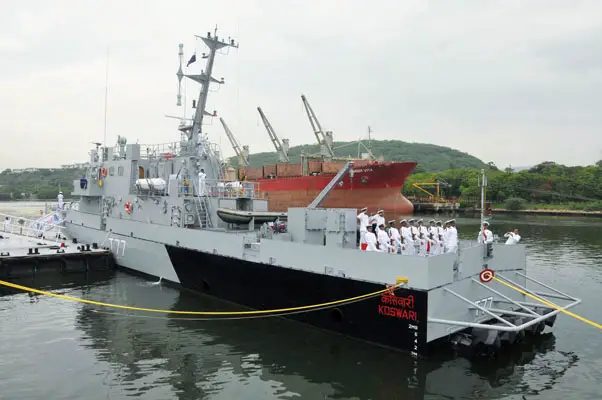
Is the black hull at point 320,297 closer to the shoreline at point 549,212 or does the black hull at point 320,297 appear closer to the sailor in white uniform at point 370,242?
the sailor in white uniform at point 370,242

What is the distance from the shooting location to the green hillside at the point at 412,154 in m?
158

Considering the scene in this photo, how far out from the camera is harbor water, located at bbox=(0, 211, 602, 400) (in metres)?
7.97

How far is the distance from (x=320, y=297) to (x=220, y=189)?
22.7ft

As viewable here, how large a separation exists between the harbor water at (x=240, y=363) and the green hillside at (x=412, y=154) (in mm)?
139341

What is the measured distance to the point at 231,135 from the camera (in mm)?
69438

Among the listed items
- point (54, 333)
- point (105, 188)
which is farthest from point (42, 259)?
point (54, 333)

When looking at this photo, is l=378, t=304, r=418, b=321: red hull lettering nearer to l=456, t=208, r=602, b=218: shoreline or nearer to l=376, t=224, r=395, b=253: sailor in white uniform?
l=376, t=224, r=395, b=253: sailor in white uniform

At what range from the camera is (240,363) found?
9188mm

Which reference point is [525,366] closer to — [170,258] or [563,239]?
[170,258]

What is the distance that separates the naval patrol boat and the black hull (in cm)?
3

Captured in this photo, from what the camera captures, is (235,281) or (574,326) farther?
(235,281)

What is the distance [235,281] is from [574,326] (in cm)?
926

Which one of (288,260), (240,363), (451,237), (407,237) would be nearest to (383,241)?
(407,237)

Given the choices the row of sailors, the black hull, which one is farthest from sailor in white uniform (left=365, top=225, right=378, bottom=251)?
the black hull
